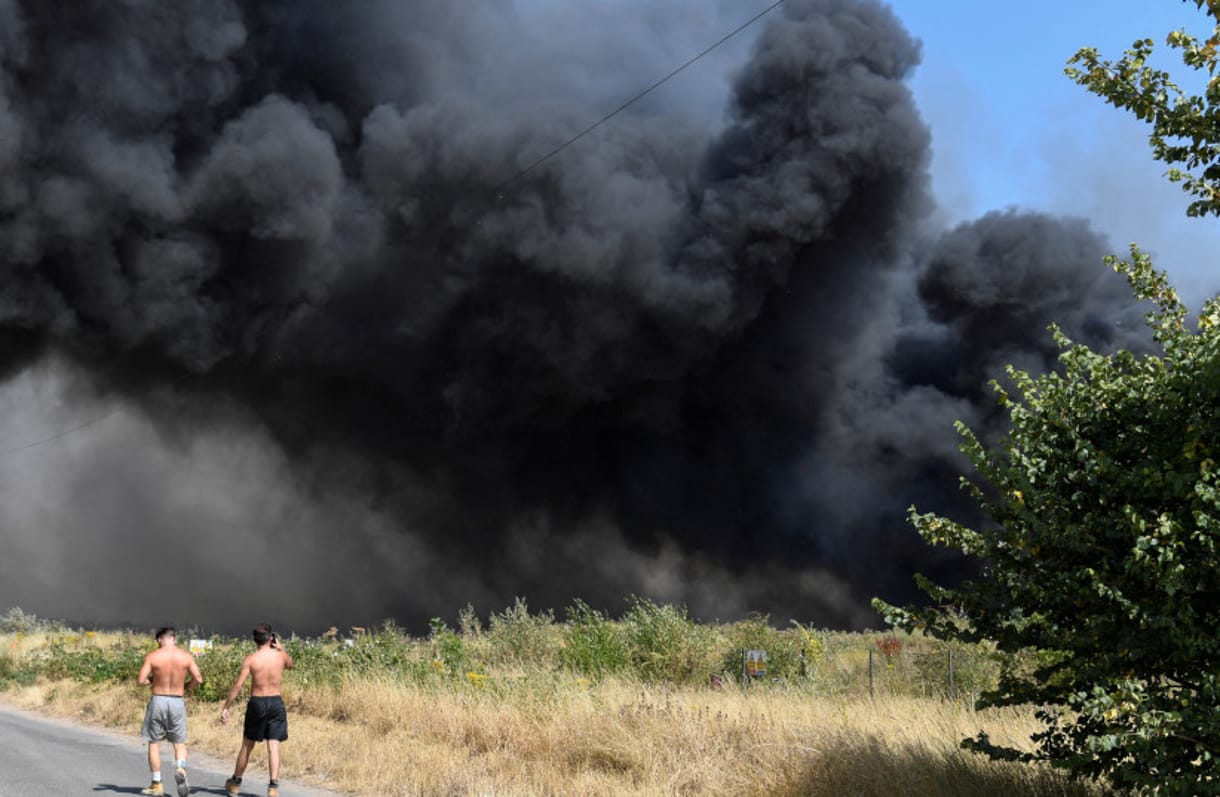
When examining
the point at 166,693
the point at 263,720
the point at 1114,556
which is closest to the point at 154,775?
the point at 166,693

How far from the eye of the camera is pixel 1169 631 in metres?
5.52

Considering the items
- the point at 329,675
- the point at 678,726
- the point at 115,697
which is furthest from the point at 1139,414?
the point at 115,697

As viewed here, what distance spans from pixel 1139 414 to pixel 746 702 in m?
6.91

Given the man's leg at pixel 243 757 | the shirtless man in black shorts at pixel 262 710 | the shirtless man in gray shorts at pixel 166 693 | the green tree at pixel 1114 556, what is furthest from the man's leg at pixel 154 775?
the green tree at pixel 1114 556

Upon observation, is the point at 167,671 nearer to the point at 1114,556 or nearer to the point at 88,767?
the point at 88,767

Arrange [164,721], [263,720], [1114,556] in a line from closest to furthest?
[1114,556]
[263,720]
[164,721]

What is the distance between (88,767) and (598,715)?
5.63 m

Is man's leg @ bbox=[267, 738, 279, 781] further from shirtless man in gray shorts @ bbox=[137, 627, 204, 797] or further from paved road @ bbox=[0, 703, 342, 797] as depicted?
shirtless man in gray shorts @ bbox=[137, 627, 204, 797]

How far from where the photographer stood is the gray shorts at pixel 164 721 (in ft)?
31.0

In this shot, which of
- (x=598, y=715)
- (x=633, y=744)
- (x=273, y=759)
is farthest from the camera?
(x=598, y=715)

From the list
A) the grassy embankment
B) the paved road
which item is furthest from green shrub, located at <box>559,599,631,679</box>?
the paved road

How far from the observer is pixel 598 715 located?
10492 mm

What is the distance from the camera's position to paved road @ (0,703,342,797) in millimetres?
9156

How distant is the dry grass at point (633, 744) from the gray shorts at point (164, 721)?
4.71 ft
